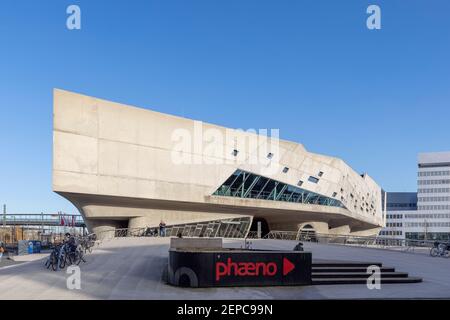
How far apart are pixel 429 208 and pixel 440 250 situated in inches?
4398

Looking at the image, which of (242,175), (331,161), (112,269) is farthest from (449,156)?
(112,269)

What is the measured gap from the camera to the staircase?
14.6 meters

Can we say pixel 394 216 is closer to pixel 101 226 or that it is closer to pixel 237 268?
pixel 101 226

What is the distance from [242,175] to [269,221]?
14.2m

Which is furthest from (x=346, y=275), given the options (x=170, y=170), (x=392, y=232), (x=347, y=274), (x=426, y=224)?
(x=392, y=232)

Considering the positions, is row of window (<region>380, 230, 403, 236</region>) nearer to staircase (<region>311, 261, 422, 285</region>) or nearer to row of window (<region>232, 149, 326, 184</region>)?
row of window (<region>232, 149, 326, 184</region>)

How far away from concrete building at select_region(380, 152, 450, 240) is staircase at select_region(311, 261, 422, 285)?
115386 mm

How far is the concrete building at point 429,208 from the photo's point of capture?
127794 mm

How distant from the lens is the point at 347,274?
15242 mm

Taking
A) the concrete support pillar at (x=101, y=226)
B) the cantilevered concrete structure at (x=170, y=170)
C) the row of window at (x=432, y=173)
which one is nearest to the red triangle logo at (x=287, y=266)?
the cantilevered concrete structure at (x=170, y=170)

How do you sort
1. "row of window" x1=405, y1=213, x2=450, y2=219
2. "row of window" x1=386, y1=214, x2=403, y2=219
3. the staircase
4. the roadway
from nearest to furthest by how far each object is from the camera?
the roadway → the staircase → "row of window" x1=405, y1=213, x2=450, y2=219 → "row of window" x1=386, y1=214, x2=403, y2=219

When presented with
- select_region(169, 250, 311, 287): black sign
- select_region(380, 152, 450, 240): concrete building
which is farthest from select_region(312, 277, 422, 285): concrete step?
select_region(380, 152, 450, 240): concrete building

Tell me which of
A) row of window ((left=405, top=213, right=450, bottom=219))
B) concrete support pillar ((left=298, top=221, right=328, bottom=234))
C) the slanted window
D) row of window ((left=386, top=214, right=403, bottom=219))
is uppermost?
the slanted window

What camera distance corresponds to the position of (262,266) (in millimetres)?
13242
